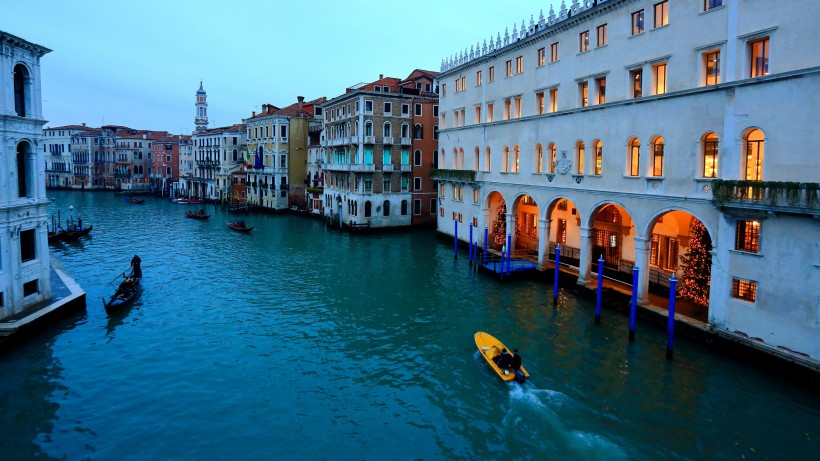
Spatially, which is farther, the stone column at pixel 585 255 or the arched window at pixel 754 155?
the stone column at pixel 585 255

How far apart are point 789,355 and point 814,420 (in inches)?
96.9

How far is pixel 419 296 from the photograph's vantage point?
24.4 metres

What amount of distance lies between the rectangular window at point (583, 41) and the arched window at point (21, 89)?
73.9 ft

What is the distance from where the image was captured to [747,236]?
1642 centimetres

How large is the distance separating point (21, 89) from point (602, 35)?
22998mm

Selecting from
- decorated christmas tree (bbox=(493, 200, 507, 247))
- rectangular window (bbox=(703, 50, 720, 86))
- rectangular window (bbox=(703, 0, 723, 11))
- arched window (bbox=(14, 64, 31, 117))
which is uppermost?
rectangular window (bbox=(703, 0, 723, 11))

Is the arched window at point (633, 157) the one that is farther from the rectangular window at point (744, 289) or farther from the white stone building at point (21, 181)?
the white stone building at point (21, 181)

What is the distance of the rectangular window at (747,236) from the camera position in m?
16.2

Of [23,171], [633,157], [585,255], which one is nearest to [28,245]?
[23,171]

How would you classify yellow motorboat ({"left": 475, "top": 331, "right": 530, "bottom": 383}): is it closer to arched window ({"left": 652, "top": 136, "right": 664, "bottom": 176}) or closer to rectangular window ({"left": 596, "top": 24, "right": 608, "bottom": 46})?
arched window ({"left": 652, "top": 136, "right": 664, "bottom": 176})

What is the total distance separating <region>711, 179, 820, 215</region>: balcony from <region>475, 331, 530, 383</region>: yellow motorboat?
8.46 metres

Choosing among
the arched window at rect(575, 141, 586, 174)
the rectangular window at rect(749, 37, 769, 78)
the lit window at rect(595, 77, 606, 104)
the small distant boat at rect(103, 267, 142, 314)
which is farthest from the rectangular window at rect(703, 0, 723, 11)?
the small distant boat at rect(103, 267, 142, 314)

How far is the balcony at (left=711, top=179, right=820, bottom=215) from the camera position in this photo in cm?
1424

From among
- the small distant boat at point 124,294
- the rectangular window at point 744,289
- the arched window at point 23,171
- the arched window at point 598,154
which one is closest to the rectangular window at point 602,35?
the arched window at point 598,154
